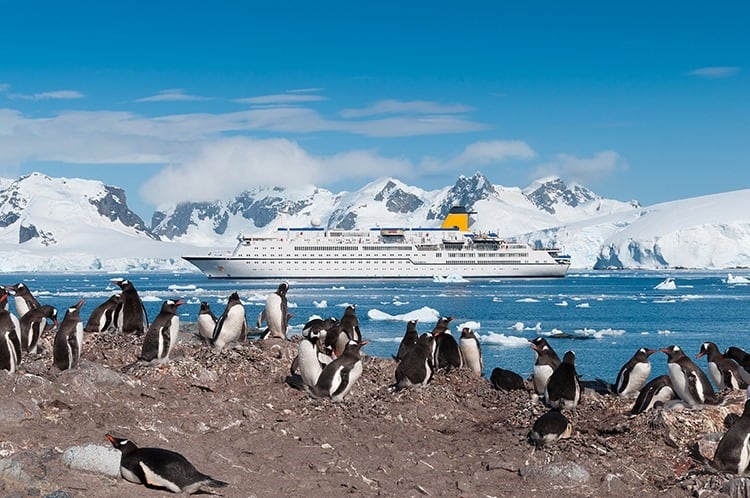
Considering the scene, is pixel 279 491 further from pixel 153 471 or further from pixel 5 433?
pixel 5 433

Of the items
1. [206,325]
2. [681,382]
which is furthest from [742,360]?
[206,325]

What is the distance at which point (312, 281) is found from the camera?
9825 cm

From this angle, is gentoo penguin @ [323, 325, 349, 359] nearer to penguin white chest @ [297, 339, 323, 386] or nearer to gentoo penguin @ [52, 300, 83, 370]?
penguin white chest @ [297, 339, 323, 386]

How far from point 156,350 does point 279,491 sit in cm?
403

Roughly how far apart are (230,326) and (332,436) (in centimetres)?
370

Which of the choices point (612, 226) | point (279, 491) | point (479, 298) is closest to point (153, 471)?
point (279, 491)

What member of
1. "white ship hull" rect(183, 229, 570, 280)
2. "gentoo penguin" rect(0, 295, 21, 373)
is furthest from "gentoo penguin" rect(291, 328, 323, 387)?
"white ship hull" rect(183, 229, 570, 280)

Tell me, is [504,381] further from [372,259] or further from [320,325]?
[372,259]

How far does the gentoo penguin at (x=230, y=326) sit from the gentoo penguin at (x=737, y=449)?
6.99m

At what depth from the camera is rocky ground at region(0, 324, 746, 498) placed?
344 inches

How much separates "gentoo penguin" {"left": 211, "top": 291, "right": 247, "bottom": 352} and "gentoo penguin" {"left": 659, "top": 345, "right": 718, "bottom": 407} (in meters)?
5.94

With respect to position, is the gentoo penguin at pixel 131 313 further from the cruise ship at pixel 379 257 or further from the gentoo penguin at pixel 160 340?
→ the cruise ship at pixel 379 257

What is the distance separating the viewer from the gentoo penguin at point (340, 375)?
11156mm

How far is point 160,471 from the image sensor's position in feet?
26.6
